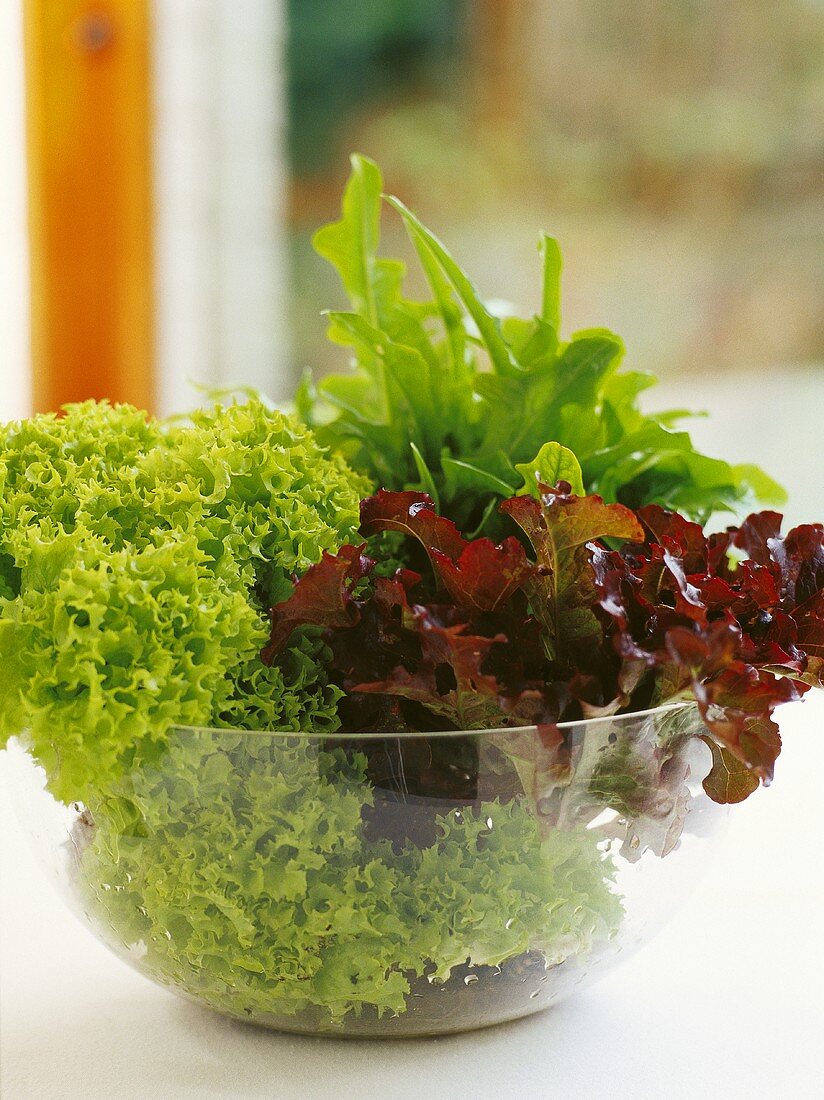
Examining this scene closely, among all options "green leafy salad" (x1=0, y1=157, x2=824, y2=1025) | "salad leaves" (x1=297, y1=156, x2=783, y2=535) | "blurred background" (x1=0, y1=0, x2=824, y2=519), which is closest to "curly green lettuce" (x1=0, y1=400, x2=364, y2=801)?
"green leafy salad" (x1=0, y1=157, x2=824, y2=1025)

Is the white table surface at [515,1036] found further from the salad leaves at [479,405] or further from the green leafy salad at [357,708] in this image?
the salad leaves at [479,405]

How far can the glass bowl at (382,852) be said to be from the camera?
21.7 inches

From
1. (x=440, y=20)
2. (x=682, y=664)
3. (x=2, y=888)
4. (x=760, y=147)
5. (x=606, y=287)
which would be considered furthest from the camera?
(x=440, y=20)

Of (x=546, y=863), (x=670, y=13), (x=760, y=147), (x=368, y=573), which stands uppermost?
(x=670, y=13)

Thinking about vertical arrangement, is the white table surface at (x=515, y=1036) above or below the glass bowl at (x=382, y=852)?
below

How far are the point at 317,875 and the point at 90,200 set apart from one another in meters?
2.24

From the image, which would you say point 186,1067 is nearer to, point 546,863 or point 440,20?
point 546,863

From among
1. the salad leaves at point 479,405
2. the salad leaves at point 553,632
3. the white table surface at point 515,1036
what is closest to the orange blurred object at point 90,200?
the salad leaves at point 479,405

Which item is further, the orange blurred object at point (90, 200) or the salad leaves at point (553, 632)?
the orange blurred object at point (90, 200)

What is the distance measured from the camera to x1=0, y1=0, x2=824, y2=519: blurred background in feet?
7.07

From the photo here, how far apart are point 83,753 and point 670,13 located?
2173mm

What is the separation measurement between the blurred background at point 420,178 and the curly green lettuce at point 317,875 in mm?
1686

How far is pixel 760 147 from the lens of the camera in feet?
7.02

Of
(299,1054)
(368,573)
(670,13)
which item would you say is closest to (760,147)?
(670,13)
